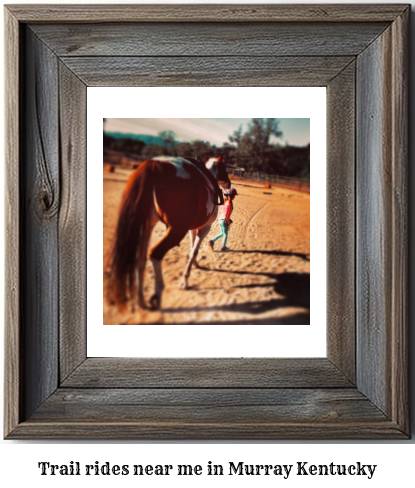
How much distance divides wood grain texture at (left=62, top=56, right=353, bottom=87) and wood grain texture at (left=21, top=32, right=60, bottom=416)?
0.17 feet

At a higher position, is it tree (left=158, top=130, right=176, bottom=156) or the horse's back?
tree (left=158, top=130, right=176, bottom=156)

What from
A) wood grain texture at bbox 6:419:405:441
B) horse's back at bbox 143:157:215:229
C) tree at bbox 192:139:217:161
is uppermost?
tree at bbox 192:139:217:161

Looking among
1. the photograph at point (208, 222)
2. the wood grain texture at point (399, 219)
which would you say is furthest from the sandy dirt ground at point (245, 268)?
the wood grain texture at point (399, 219)

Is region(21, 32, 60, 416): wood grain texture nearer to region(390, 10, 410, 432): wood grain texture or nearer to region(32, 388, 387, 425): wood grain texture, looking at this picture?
region(32, 388, 387, 425): wood grain texture

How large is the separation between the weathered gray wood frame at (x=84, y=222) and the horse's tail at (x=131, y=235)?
5 centimetres

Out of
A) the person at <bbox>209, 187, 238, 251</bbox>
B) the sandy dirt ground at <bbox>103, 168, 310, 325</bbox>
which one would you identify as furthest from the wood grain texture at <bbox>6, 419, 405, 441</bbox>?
the person at <bbox>209, 187, 238, 251</bbox>

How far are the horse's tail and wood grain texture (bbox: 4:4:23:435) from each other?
4.9 inches

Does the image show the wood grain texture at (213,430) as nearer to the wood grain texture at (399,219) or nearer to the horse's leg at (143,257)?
the wood grain texture at (399,219)

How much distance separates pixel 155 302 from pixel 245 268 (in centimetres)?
13

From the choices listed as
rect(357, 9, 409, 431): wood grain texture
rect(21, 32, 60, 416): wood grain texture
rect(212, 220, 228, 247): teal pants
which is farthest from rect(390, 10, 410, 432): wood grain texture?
rect(21, 32, 60, 416): wood grain texture

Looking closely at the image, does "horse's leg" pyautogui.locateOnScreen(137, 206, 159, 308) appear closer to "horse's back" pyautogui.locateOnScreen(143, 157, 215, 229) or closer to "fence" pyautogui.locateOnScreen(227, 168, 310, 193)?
"horse's back" pyautogui.locateOnScreen(143, 157, 215, 229)

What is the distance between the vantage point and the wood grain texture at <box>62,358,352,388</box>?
0.79m
